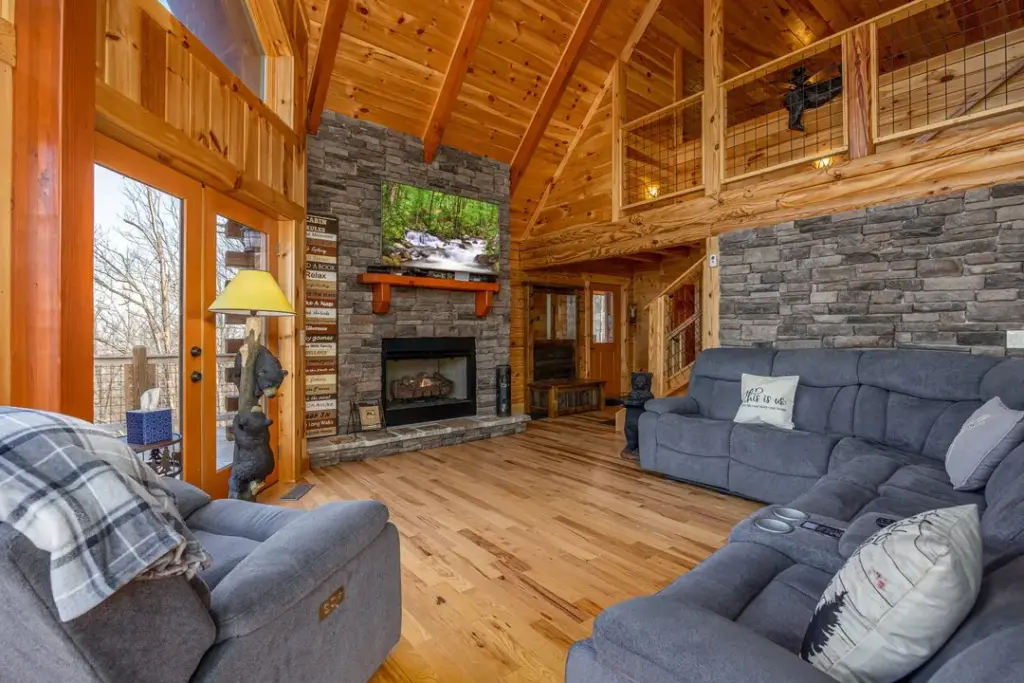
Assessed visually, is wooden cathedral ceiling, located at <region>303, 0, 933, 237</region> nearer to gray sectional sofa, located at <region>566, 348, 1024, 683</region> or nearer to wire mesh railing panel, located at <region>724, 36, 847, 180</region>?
wire mesh railing panel, located at <region>724, 36, 847, 180</region>

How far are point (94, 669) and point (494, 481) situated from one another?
9.99 ft

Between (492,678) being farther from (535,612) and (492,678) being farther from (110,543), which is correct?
(110,543)

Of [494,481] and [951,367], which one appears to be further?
[494,481]

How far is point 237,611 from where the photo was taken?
1.01m

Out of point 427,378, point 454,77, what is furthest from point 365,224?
point 427,378

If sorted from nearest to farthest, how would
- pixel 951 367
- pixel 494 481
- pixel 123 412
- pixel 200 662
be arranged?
pixel 200 662 → pixel 123 412 → pixel 951 367 → pixel 494 481

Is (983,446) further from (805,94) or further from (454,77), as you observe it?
(454,77)

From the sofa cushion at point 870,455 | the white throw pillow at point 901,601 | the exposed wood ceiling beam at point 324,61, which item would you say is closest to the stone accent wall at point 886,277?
the sofa cushion at point 870,455

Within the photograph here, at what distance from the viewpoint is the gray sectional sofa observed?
0.84 meters

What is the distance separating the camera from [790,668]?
31.7 inches

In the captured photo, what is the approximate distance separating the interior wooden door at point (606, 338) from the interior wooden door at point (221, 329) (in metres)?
5.46

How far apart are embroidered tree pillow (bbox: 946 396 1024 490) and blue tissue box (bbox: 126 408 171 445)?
11.8 feet

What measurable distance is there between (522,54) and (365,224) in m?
2.42

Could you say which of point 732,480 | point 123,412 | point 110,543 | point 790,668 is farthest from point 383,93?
point 790,668
